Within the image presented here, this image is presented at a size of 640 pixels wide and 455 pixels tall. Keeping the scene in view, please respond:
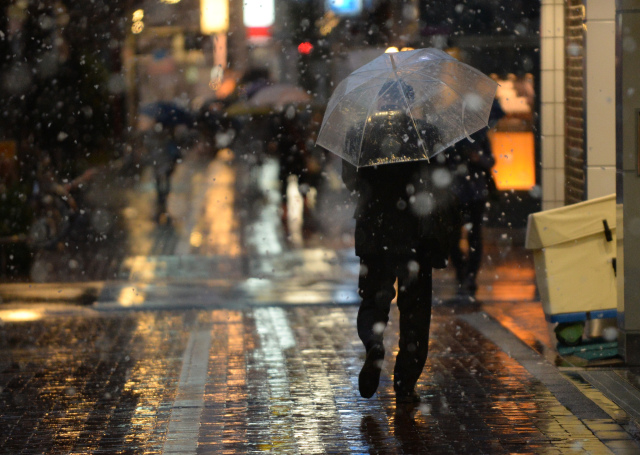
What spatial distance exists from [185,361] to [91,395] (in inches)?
41.0

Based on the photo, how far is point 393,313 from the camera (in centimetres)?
921

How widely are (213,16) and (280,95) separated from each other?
27.7 feet

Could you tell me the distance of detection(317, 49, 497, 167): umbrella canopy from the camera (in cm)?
577

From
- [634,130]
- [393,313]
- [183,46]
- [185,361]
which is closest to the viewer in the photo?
[634,130]

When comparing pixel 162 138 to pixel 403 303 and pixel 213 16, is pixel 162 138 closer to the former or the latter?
pixel 213 16

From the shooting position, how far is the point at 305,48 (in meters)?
18.9

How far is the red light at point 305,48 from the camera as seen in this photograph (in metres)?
18.5

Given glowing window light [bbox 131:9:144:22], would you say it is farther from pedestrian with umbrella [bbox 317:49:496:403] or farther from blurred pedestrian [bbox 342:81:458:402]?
blurred pedestrian [bbox 342:81:458:402]

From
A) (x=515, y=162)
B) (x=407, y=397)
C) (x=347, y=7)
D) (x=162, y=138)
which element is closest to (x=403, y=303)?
(x=407, y=397)

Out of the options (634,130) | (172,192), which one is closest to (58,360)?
(634,130)

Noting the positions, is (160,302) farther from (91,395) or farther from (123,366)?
(91,395)

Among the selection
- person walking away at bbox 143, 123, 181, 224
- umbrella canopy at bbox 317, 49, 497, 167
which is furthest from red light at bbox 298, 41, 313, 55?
umbrella canopy at bbox 317, 49, 497, 167

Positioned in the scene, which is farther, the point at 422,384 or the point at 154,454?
the point at 422,384

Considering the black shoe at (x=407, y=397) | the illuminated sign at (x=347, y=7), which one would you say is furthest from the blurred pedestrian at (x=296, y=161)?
the black shoe at (x=407, y=397)
